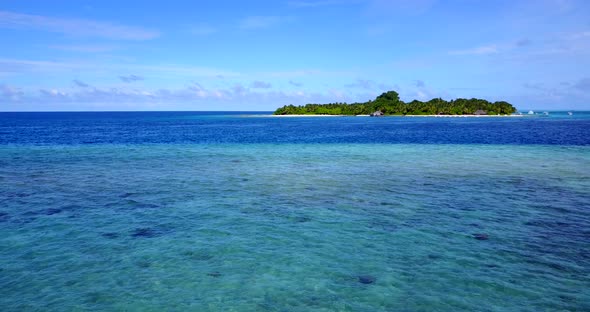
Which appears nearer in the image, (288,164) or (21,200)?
(21,200)

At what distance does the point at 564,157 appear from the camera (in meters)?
48.9

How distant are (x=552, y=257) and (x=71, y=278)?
18010 mm

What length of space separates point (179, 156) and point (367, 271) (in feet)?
142

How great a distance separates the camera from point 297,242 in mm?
18188

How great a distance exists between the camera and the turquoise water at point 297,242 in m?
13.0

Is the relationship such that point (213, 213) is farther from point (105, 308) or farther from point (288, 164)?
point (288, 164)

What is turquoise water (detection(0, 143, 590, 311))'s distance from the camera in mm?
13000

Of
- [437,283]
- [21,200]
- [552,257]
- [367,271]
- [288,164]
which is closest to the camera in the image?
[437,283]

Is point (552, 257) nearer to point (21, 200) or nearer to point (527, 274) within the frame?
point (527, 274)

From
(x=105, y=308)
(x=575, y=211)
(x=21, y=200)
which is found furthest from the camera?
(x=21, y=200)

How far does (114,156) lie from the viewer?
53812 millimetres

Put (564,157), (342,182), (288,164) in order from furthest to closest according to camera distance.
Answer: (564,157) → (288,164) → (342,182)

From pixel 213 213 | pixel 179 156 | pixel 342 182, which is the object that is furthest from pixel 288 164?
pixel 213 213

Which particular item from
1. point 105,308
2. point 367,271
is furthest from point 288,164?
point 105,308
